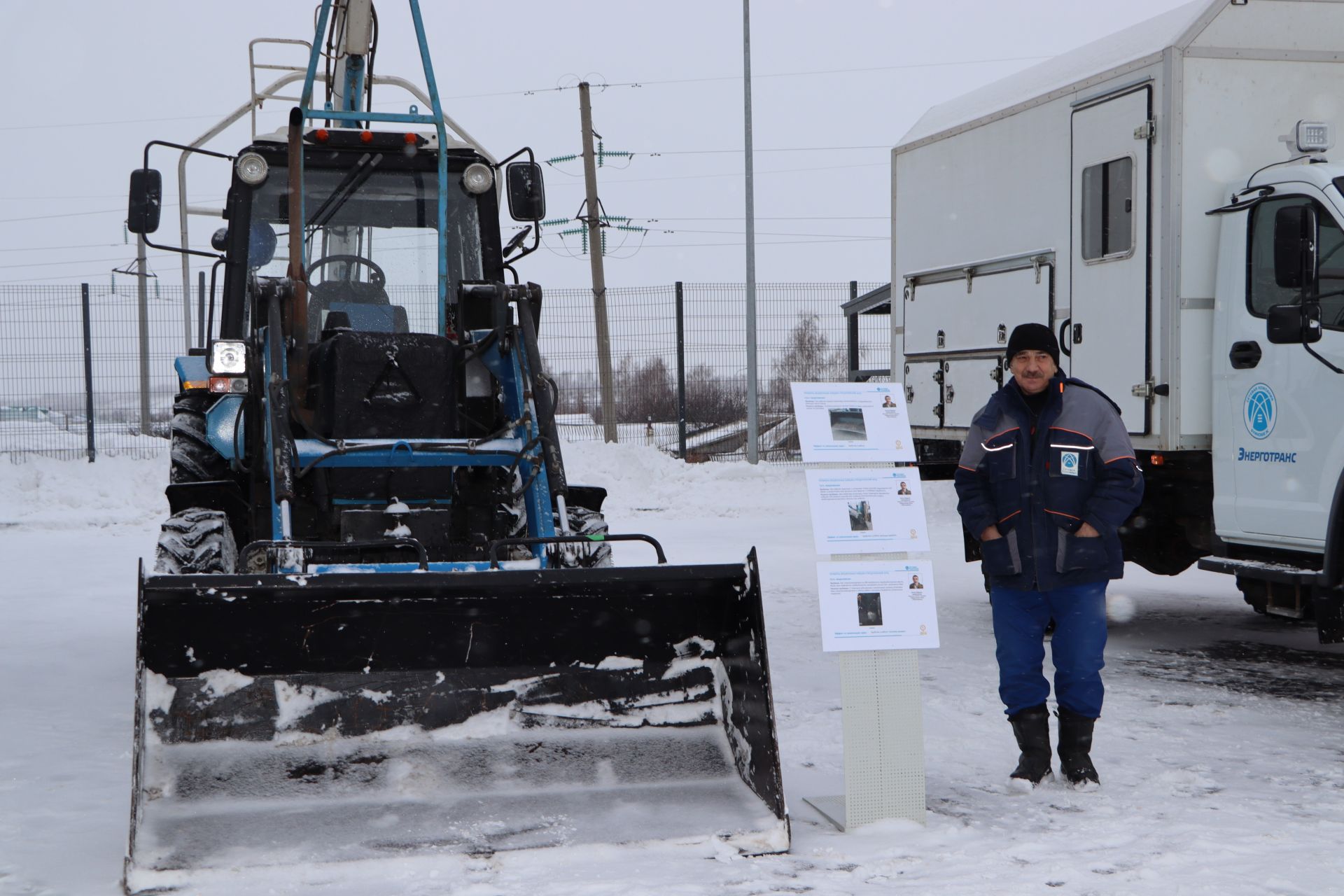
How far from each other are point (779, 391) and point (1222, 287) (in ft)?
37.9

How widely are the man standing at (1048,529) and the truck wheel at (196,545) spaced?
3.06m

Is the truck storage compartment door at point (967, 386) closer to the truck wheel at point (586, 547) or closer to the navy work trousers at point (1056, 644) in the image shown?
the truck wheel at point (586, 547)

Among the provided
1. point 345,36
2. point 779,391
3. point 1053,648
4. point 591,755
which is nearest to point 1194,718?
point 1053,648

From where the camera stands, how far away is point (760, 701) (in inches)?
162

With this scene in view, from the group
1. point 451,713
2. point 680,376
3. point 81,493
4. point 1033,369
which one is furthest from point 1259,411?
point 81,493

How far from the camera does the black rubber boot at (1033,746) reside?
4633 mm

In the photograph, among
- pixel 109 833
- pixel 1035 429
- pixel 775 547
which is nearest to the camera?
pixel 109 833

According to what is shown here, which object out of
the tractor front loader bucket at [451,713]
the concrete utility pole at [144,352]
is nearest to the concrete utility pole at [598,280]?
the concrete utility pole at [144,352]

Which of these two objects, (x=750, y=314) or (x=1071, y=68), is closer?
(x=1071, y=68)

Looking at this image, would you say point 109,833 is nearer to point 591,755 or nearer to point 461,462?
point 591,755

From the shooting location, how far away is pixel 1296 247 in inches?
231

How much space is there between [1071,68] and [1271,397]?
99.2 inches

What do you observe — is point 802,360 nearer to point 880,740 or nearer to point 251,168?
point 251,168

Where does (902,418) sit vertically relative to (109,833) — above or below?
above
